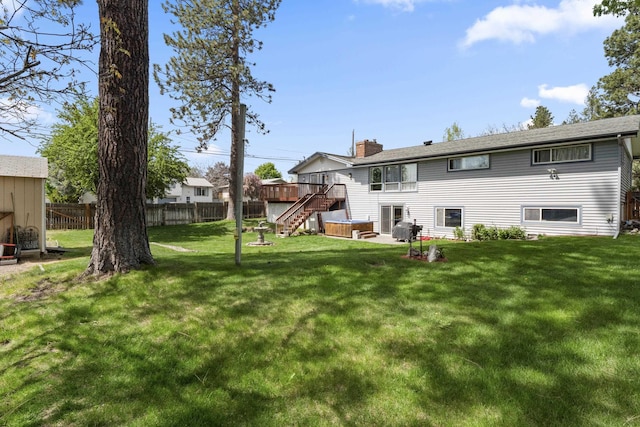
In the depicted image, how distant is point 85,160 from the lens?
19.2 meters

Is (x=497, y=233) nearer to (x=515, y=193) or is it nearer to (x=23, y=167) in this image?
(x=515, y=193)

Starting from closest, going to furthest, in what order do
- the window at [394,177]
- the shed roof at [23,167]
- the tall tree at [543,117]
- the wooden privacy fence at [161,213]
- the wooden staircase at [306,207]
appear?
the shed roof at [23,167] < the window at [394,177] < the wooden staircase at [306,207] < the wooden privacy fence at [161,213] < the tall tree at [543,117]

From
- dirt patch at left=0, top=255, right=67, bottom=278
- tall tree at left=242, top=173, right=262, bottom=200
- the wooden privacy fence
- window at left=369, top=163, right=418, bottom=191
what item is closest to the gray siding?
window at left=369, top=163, right=418, bottom=191

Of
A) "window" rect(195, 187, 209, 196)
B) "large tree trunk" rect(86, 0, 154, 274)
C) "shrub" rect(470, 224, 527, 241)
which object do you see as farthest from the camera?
"window" rect(195, 187, 209, 196)

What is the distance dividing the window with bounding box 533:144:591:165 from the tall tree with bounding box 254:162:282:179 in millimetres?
47713

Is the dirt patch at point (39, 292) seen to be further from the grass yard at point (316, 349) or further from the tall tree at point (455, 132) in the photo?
the tall tree at point (455, 132)

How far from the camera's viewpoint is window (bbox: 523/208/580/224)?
13656mm

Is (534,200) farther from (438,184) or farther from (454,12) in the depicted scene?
(454,12)

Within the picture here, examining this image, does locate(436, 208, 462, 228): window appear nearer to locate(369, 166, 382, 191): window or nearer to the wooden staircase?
locate(369, 166, 382, 191): window

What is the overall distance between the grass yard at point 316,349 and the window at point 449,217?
12363 mm

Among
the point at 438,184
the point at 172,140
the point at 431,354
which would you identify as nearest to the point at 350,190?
the point at 438,184

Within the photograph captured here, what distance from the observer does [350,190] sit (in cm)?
2319

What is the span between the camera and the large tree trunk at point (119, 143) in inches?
186

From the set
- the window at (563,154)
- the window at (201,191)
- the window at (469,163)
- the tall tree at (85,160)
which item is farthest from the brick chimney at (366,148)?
the window at (201,191)
